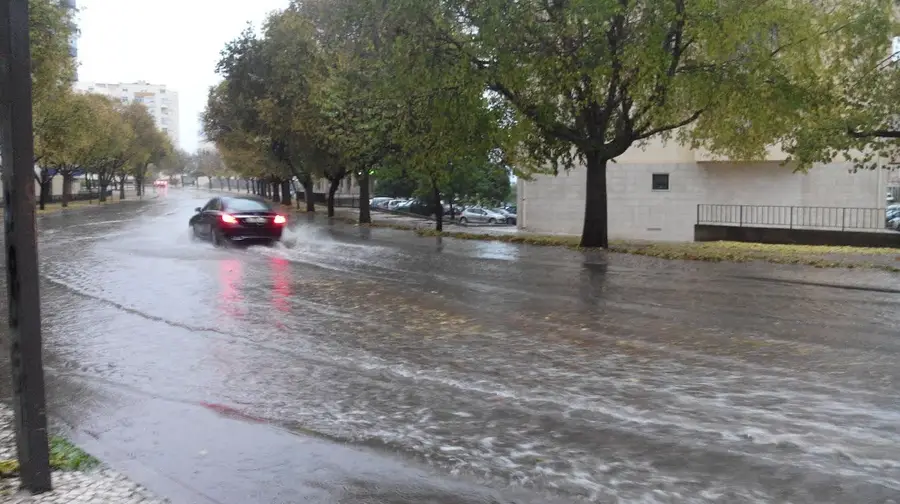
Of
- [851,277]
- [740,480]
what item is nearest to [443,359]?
[740,480]

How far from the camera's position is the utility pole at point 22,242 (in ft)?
12.9

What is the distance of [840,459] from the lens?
4.69m

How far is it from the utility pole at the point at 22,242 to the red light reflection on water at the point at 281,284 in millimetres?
5944

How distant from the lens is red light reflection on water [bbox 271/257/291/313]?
34.8 ft

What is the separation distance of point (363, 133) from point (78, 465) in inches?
941

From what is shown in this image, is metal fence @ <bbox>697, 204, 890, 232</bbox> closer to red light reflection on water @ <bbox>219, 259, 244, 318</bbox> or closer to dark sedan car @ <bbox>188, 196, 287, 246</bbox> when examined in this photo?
dark sedan car @ <bbox>188, 196, 287, 246</bbox>

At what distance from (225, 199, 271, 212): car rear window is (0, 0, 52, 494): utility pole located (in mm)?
17065

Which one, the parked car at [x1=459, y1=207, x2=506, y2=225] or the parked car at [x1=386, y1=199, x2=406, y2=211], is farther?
the parked car at [x1=386, y1=199, x2=406, y2=211]

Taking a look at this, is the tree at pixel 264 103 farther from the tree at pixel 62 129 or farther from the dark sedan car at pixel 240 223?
the dark sedan car at pixel 240 223

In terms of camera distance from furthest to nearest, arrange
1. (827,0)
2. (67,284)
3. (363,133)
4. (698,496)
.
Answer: (363,133)
(827,0)
(67,284)
(698,496)

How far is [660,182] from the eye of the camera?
106 feet

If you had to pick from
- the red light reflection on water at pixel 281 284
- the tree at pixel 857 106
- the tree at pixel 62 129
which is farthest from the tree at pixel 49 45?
the tree at pixel 857 106

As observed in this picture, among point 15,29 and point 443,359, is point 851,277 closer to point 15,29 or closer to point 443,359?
point 443,359

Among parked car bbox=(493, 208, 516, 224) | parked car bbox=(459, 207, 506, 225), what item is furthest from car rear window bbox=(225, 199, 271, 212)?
parked car bbox=(493, 208, 516, 224)
